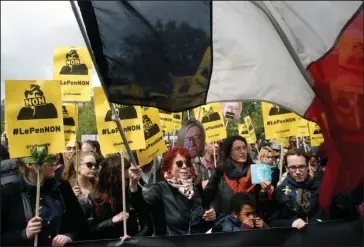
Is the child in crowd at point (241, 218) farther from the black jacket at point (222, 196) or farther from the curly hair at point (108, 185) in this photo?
the curly hair at point (108, 185)

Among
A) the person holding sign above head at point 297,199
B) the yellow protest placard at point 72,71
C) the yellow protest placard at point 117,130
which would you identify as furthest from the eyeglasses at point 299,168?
the yellow protest placard at point 72,71

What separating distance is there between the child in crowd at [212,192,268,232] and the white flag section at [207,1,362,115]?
49.3 inches

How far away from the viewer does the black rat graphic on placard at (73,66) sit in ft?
27.1

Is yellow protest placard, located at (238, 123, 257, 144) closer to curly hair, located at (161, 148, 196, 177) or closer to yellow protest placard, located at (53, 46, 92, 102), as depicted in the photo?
yellow protest placard, located at (53, 46, 92, 102)

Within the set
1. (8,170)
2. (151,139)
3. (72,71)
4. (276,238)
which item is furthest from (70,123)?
(276,238)

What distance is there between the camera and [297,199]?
4.66 meters

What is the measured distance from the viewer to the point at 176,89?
11.8ft

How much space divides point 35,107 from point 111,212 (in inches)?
42.6

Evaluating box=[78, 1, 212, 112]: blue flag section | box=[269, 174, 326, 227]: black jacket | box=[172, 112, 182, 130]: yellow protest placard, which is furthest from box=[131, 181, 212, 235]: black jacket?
box=[172, 112, 182, 130]: yellow protest placard

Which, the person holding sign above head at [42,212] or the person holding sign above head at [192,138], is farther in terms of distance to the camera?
the person holding sign above head at [192,138]

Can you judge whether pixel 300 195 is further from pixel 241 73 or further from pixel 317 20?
pixel 317 20

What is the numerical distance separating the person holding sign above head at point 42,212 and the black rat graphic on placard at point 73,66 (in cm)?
398

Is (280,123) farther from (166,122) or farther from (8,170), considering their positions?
(8,170)

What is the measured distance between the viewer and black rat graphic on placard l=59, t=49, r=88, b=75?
8.27 metres
